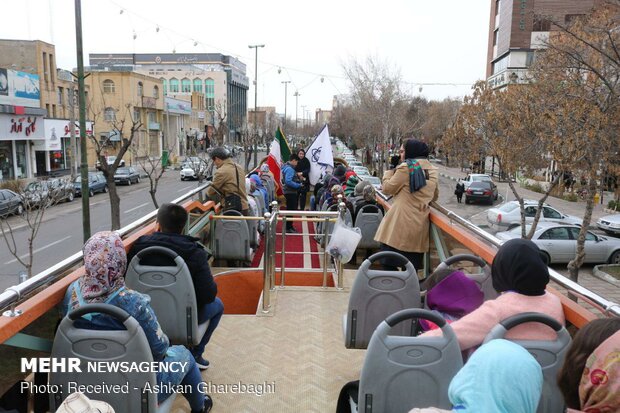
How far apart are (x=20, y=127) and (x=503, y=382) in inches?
1548

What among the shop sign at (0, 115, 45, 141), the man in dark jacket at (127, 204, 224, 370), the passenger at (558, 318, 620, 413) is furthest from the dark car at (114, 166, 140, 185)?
the passenger at (558, 318, 620, 413)

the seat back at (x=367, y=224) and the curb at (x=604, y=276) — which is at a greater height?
the seat back at (x=367, y=224)

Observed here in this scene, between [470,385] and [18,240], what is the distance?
2227 cm

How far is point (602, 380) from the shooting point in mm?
1752

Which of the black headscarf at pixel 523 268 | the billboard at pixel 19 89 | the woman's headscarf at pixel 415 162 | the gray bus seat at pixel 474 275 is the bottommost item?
the gray bus seat at pixel 474 275

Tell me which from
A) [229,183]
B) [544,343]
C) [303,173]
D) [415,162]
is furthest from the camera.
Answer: [303,173]

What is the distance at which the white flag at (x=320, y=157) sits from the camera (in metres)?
12.7

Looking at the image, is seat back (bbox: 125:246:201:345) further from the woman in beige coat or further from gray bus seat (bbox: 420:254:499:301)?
the woman in beige coat

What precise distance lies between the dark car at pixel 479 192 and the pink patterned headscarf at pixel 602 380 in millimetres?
30736

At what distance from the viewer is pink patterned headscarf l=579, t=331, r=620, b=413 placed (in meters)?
1.73

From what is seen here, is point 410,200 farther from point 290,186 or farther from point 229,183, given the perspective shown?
point 290,186

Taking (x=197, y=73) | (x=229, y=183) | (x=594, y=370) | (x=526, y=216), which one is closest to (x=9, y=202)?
(x=229, y=183)

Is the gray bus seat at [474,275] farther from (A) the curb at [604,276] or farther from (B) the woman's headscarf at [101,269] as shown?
(A) the curb at [604,276]

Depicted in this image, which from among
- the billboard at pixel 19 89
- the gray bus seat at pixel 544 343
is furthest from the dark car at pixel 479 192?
the gray bus seat at pixel 544 343
